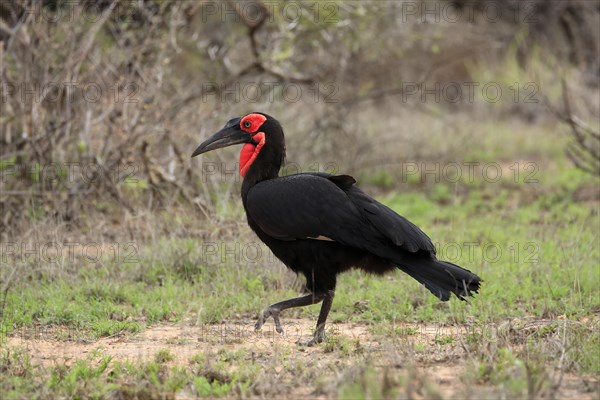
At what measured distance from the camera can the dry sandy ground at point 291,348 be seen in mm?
3865

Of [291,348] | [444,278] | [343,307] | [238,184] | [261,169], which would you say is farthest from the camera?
[238,184]

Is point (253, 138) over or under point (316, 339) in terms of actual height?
over

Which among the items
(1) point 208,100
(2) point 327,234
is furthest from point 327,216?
(1) point 208,100

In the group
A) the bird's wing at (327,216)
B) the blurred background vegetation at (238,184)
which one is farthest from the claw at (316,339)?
the bird's wing at (327,216)

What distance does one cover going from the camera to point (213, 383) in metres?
3.90

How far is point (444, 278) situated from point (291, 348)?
89 cm

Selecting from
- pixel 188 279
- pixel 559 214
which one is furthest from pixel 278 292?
pixel 559 214

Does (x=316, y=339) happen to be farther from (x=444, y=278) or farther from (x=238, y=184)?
(x=238, y=184)

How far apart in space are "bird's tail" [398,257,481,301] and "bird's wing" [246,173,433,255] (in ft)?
0.35

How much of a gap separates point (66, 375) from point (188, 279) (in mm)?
2199

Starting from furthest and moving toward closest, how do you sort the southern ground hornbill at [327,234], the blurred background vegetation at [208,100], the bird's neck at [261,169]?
the blurred background vegetation at [208,100]
the bird's neck at [261,169]
the southern ground hornbill at [327,234]

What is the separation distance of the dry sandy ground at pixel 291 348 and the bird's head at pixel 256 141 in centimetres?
95

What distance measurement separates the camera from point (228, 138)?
5230 millimetres

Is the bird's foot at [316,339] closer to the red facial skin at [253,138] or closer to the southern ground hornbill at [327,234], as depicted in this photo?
the southern ground hornbill at [327,234]
